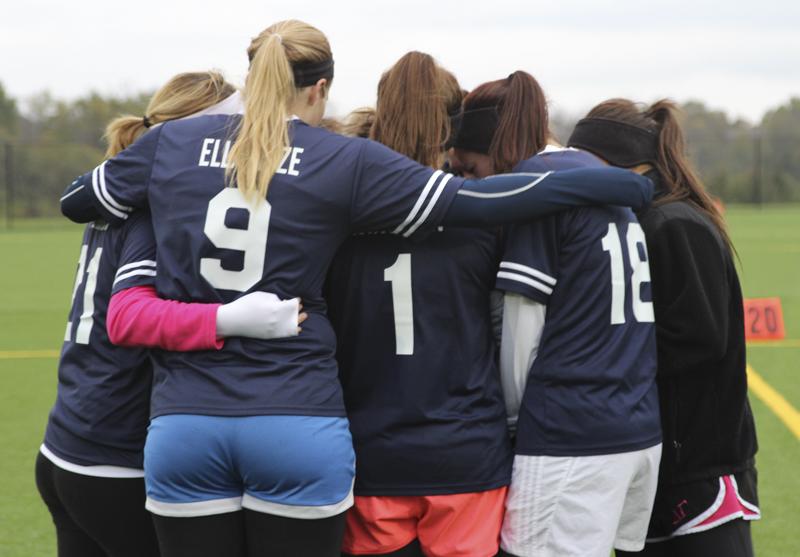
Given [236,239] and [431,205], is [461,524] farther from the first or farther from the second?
[236,239]

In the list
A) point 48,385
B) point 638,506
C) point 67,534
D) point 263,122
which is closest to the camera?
point 263,122

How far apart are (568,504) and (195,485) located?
2.97 feet

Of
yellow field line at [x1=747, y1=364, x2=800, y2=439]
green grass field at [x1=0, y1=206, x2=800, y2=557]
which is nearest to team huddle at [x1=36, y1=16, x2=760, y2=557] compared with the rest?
green grass field at [x1=0, y1=206, x2=800, y2=557]

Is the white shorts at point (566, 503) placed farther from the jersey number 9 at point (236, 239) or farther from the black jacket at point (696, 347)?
the jersey number 9 at point (236, 239)

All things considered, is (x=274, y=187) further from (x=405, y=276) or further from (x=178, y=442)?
(x=178, y=442)

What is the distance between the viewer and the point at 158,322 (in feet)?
8.41

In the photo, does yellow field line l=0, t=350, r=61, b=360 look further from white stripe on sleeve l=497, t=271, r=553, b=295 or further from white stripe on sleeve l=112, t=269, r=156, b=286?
white stripe on sleeve l=497, t=271, r=553, b=295

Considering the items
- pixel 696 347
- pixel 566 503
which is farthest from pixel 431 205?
pixel 696 347

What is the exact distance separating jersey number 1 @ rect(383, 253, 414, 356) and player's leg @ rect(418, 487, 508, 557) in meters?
0.39

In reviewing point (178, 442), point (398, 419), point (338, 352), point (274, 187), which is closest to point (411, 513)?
point (398, 419)

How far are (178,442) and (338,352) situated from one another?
49 cm

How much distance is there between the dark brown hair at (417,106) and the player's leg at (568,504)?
0.83m

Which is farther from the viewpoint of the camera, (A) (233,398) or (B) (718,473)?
(B) (718,473)

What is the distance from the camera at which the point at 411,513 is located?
274 cm
